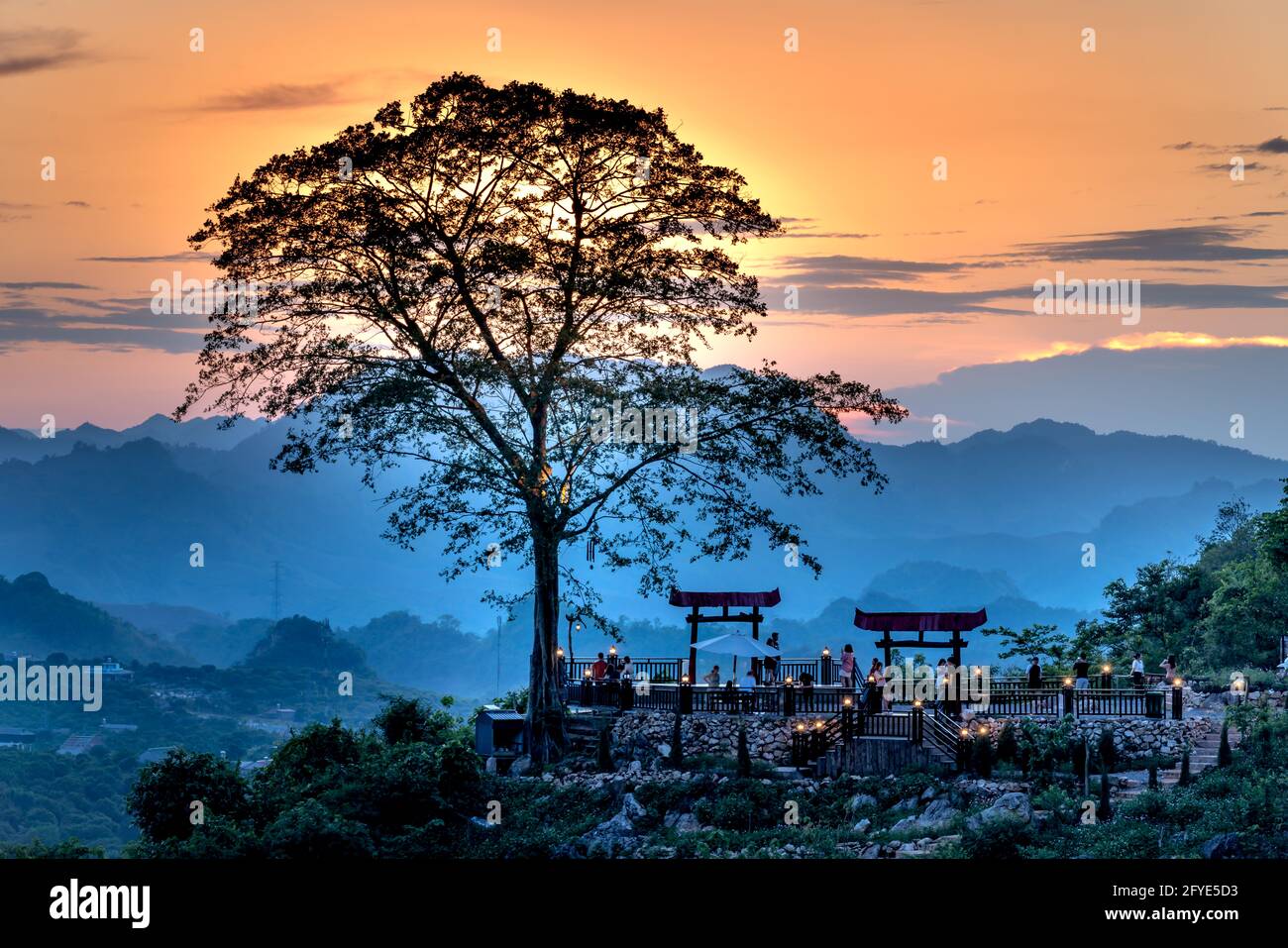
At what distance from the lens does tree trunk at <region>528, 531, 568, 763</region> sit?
34.0 m

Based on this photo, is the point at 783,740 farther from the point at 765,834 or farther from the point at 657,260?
the point at 657,260

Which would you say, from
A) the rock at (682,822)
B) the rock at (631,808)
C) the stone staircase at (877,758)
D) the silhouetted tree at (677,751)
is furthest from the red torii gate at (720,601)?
the rock at (682,822)

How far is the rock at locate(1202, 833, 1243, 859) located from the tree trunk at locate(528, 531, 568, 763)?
1599 centimetres

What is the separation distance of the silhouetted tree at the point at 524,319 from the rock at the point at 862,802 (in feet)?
21.7

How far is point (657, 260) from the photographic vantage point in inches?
1324

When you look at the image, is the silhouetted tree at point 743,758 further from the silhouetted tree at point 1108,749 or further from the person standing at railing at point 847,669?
the silhouetted tree at point 1108,749

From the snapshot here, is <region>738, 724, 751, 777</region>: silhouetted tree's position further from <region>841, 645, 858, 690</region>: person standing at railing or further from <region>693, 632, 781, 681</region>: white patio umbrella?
<region>693, 632, 781, 681</region>: white patio umbrella

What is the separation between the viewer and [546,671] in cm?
3431

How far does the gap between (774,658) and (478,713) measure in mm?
7307

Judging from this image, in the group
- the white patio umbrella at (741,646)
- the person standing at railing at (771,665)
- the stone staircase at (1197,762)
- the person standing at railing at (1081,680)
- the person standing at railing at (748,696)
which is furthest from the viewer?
the person standing at railing at (771,665)

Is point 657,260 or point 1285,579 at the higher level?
point 657,260

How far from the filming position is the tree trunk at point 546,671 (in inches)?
1339
